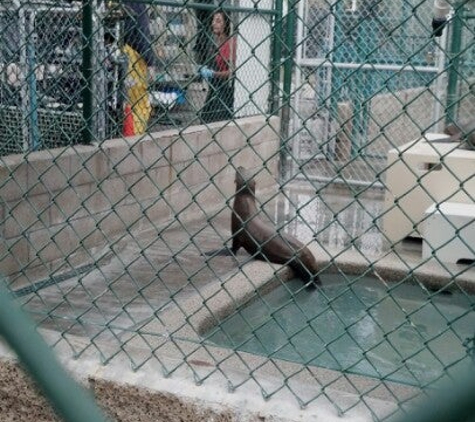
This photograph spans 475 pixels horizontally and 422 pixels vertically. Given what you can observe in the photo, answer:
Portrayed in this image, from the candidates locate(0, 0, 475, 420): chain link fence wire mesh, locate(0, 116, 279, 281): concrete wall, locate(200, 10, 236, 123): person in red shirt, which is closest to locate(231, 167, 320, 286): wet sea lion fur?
locate(0, 0, 475, 420): chain link fence wire mesh

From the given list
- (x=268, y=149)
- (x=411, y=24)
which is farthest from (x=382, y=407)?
(x=411, y=24)

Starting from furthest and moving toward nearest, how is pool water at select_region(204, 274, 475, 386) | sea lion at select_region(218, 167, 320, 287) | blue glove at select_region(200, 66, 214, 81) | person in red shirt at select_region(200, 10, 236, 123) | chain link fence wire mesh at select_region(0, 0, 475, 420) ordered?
person in red shirt at select_region(200, 10, 236, 123), sea lion at select_region(218, 167, 320, 287), pool water at select_region(204, 274, 475, 386), blue glove at select_region(200, 66, 214, 81), chain link fence wire mesh at select_region(0, 0, 475, 420)

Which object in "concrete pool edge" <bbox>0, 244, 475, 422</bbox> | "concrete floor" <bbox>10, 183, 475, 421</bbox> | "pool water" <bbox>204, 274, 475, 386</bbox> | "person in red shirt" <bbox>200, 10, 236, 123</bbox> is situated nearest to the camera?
"concrete pool edge" <bbox>0, 244, 475, 422</bbox>

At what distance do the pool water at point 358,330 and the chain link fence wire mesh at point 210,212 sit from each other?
21 mm

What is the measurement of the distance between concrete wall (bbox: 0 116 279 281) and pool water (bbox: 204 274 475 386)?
0.82 meters

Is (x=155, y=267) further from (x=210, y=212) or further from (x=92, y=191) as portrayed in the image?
(x=210, y=212)

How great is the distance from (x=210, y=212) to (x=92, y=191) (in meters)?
2.24

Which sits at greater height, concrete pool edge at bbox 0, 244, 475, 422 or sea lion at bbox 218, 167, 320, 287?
concrete pool edge at bbox 0, 244, 475, 422

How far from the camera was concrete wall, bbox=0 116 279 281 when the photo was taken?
4380mm

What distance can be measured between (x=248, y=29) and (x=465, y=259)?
4.14 meters

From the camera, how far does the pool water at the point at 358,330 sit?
→ 450cm

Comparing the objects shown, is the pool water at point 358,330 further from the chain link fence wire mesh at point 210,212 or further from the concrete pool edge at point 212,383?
the concrete pool edge at point 212,383

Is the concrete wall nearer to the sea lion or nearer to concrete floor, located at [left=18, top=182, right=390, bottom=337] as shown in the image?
concrete floor, located at [left=18, top=182, right=390, bottom=337]

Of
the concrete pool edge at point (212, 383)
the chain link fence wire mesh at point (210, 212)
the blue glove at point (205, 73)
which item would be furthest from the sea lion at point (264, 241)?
the concrete pool edge at point (212, 383)
